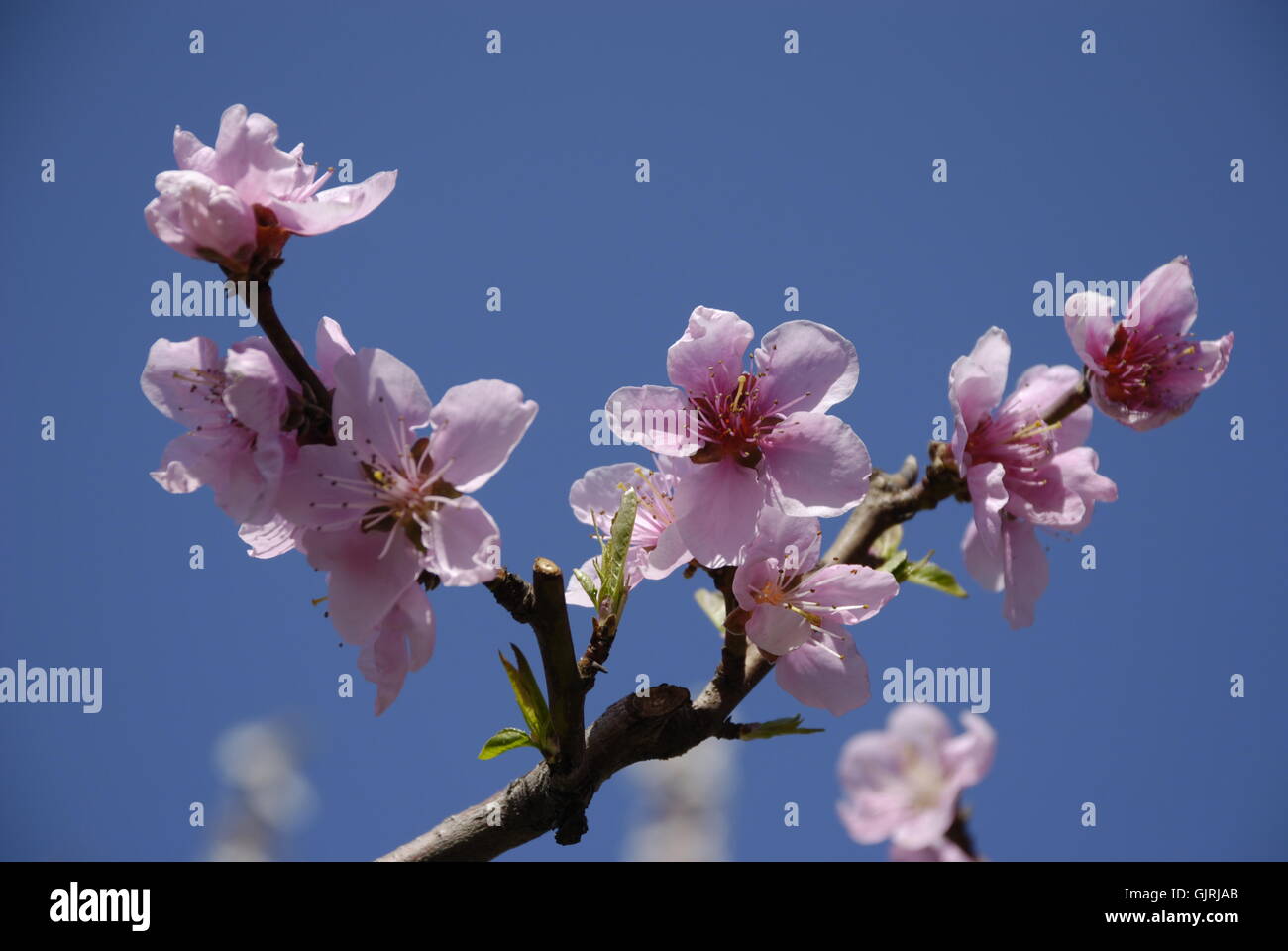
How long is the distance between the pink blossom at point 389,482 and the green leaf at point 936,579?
1264 millimetres

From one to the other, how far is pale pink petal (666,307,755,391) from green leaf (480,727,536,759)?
72cm

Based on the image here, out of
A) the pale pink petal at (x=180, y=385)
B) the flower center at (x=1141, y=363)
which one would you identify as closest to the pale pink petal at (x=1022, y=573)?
the flower center at (x=1141, y=363)

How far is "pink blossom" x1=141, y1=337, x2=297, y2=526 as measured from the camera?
5.20 ft

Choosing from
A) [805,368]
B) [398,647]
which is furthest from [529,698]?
[805,368]

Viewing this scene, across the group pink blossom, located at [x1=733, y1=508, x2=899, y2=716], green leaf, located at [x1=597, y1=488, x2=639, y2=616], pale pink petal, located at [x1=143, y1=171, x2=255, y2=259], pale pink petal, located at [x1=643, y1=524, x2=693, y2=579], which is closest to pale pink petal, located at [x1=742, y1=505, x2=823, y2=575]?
pink blossom, located at [x1=733, y1=508, x2=899, y2=716]

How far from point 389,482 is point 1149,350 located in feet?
5.18

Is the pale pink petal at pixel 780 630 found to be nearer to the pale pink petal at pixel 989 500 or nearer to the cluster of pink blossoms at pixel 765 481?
the cluster of pink blossoms at pixel 765 481

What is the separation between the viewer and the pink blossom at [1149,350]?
85.5 inches

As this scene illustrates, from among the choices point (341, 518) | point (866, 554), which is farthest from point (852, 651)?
point (341, 518)

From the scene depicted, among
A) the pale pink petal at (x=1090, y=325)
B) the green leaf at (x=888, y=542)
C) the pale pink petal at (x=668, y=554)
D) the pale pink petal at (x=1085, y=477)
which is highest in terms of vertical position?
the pale pink petal at (x=1090, y=325)

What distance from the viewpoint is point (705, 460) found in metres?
1.93

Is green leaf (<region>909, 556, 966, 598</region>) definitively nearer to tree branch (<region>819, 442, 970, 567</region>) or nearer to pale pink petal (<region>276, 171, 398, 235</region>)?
tree branch (<region>819, 442, 970, 567</region>)
